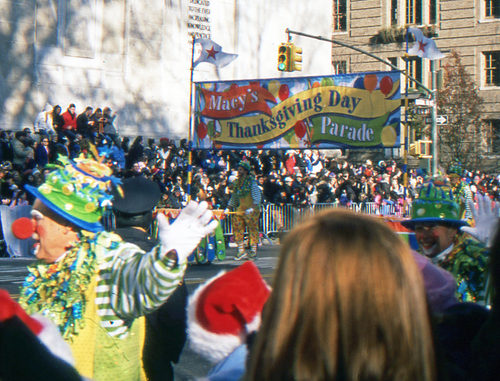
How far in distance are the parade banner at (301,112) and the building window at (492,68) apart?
26699mm

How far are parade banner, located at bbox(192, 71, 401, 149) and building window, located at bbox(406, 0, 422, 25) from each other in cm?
2823

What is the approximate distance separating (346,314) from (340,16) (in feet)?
160

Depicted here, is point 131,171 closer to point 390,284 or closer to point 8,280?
point 8,280

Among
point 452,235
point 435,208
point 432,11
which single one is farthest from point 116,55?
point 432,11

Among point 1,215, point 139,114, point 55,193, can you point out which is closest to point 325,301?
point 55,193

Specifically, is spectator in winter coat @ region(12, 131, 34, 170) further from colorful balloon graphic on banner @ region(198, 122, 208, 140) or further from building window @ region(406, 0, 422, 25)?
building window @ region(406, 0, 422, 25)

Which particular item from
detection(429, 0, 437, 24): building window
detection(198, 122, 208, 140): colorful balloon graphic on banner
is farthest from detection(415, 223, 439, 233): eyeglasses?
detection(429, 0, 437, 24): building window

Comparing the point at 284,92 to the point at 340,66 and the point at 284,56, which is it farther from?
the point at 340,66

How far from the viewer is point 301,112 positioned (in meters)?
20.7

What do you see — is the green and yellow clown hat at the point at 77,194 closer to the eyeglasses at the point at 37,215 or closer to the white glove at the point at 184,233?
the eyeglasses at the point at 37,215

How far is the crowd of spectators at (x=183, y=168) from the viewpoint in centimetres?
1809

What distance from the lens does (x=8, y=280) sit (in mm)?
11258

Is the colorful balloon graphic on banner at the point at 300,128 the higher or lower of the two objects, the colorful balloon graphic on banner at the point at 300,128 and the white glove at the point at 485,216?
the higher

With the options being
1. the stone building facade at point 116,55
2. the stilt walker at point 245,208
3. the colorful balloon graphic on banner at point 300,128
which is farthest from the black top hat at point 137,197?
the stone building facade at point 116,55
